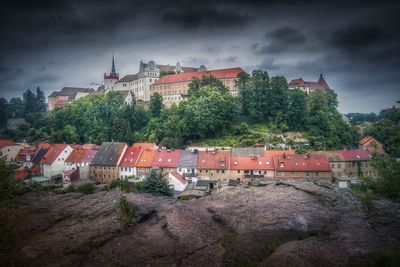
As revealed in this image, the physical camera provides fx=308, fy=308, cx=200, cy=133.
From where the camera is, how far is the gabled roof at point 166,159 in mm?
37250

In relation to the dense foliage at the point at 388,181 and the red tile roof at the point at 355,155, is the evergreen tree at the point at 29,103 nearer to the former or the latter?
the red tile roof at the point at 355,155

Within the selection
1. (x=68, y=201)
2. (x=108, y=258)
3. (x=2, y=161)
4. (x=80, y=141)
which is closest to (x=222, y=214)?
(x=108, y=258)

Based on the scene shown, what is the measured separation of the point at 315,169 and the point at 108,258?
30.2 metres

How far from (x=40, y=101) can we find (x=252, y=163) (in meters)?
80.0

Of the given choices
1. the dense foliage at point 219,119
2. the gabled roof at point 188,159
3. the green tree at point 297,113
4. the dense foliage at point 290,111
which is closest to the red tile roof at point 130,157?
the gabled roof at point 188,159

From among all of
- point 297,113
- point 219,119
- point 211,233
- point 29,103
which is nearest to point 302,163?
point 219,119

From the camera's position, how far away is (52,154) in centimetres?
4384

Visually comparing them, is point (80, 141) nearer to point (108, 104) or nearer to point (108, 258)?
point (108, 104)

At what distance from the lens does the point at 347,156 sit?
39.5 metres

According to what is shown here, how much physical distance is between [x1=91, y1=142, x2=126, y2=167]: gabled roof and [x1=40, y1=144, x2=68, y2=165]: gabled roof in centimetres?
622

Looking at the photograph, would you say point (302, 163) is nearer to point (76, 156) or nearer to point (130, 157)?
point (130, 157)

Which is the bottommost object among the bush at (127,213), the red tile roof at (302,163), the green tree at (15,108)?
the bush at (127,213)

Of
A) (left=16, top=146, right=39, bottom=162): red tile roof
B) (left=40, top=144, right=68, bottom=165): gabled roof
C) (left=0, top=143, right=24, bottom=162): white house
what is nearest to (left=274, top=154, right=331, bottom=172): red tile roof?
(left=40, top=144, right=68, bottom=165): gabled roof

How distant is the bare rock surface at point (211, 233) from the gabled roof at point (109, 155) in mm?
26567
